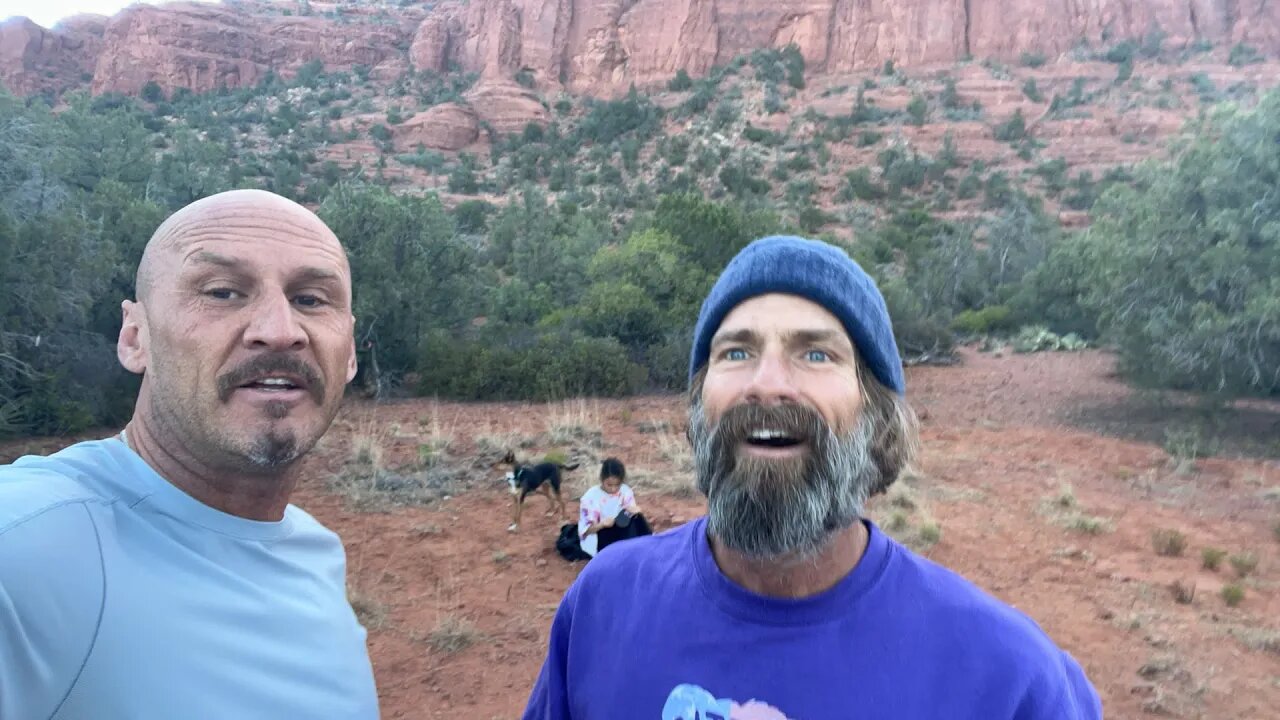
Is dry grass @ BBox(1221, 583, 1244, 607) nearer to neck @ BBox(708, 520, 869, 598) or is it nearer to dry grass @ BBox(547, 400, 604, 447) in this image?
neck @ BBox(708, 520, 869, 598)

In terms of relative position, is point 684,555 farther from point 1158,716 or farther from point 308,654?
point 1158,716

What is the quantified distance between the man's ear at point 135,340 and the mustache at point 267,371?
0.17 m

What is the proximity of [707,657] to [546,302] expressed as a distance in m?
15.1

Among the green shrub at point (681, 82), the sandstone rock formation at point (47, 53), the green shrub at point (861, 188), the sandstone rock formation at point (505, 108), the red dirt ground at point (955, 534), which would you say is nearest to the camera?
the red dirt ground at point (955, 534)

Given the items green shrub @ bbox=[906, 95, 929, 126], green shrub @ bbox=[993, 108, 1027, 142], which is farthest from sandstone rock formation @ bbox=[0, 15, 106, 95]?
green shrub @ bbox=[993, 108, 1027, 142]

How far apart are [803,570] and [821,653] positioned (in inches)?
6.0

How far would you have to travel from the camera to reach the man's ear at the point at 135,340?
1461mm

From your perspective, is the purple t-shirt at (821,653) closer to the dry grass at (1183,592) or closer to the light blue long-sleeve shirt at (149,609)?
the light blue long-sleeve shirt at (149,609)

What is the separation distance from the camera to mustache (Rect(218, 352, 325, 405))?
4.69 ft

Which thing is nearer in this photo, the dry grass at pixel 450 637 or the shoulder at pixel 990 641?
the shoulder at pixel 990 641

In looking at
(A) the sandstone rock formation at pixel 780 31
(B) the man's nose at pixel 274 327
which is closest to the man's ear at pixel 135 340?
(B) the man's nose at pixel 274 327

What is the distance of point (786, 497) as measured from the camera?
52.1 inches

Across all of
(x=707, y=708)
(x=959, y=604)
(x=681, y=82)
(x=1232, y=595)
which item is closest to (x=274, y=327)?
(x=707, y=708)

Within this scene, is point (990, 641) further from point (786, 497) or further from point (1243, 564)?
point (1243, 564)
